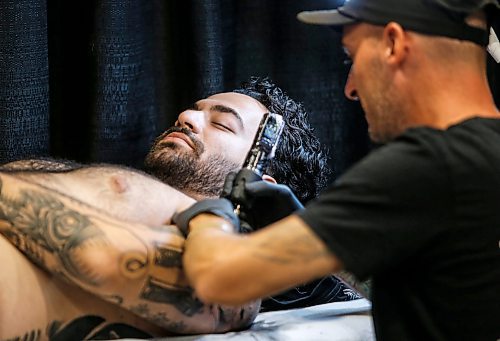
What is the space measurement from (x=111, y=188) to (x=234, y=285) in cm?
50

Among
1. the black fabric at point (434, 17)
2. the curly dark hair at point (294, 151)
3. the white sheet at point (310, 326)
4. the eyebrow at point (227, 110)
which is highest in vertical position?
the black fabric at point (434, 17)

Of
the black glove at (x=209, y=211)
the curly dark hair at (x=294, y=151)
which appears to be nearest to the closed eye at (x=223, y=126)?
the curly dark hair at (x=294, y=151)

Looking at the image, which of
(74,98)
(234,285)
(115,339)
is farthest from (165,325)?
(74,98)

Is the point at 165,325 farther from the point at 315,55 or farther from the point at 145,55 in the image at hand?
the point at 315,55

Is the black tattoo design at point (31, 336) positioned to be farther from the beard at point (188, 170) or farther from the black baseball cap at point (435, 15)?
the black baseball cap at point (435, 15)

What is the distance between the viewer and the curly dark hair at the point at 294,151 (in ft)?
6.48

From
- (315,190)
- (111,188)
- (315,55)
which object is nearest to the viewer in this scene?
(111,188)

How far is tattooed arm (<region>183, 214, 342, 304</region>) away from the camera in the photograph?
3.54ft

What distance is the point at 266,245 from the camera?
1.09m

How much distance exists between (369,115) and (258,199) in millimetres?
288

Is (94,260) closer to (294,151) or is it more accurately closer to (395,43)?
(395,43)

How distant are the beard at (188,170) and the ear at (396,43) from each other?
65cm

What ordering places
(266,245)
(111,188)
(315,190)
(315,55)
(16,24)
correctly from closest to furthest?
(266,245) < (111,188) < (16,24) < (315,190) < (315,55)

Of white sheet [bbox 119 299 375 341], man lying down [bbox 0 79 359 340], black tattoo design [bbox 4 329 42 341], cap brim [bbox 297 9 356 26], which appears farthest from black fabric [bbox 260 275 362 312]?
cap brim [bbox 297 9 356 26]
